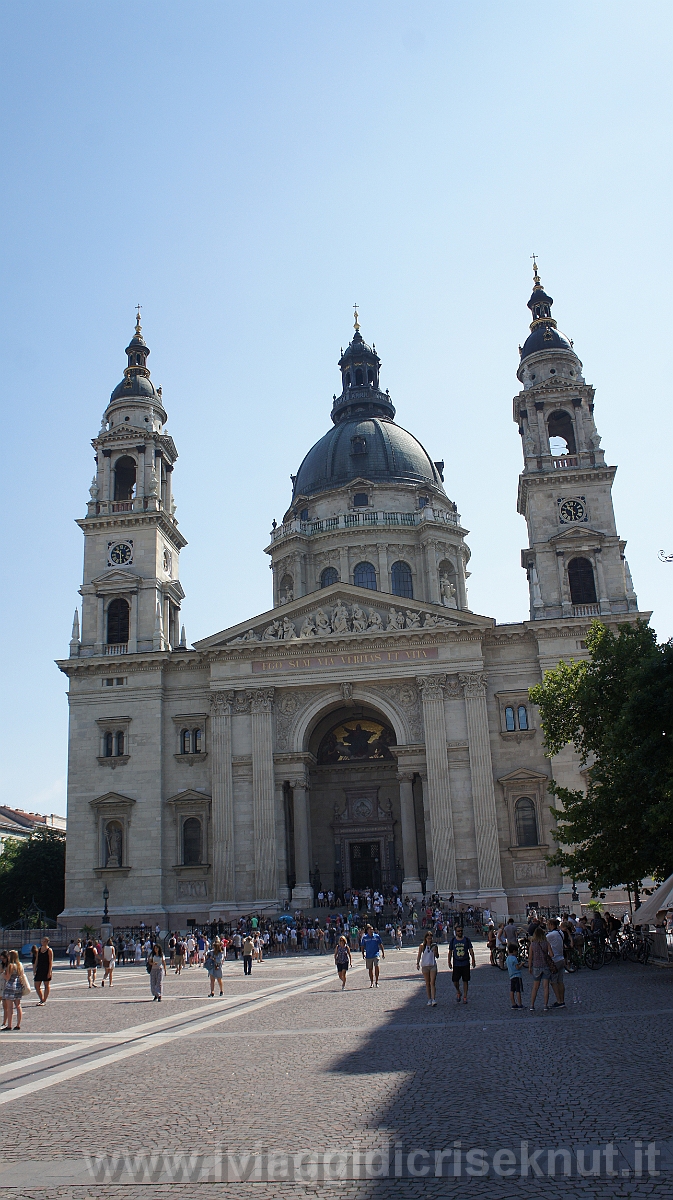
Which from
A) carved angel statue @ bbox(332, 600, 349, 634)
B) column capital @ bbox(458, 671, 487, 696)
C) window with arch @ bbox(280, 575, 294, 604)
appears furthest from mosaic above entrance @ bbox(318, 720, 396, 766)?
window with arch @ bbox(280, 575, 294, 604)

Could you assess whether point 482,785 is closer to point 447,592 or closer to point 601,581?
point 601,581

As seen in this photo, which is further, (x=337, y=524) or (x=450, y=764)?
(x=337, y=524)

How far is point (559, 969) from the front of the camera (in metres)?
18.9

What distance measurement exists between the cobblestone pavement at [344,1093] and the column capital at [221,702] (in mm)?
29750

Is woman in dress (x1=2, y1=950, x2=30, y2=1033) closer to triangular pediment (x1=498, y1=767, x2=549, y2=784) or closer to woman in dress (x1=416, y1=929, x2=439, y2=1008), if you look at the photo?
woman in dress (x1=416, y1=929, x2=439, y2=1008)

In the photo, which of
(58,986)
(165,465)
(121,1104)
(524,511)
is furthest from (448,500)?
(121,1104)

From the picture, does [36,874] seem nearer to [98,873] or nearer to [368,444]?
[98,873]

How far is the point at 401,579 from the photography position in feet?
204

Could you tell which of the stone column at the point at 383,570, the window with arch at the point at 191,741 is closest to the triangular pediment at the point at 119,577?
the window with arch at the point at 191,741

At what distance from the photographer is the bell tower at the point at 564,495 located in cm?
5188

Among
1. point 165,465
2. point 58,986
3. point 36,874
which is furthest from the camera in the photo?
point 36,874

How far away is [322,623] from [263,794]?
9.06 m

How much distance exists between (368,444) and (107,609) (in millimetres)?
22215

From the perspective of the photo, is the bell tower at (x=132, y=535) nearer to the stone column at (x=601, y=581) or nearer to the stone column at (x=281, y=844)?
the stone column at (x=281, y=844)
